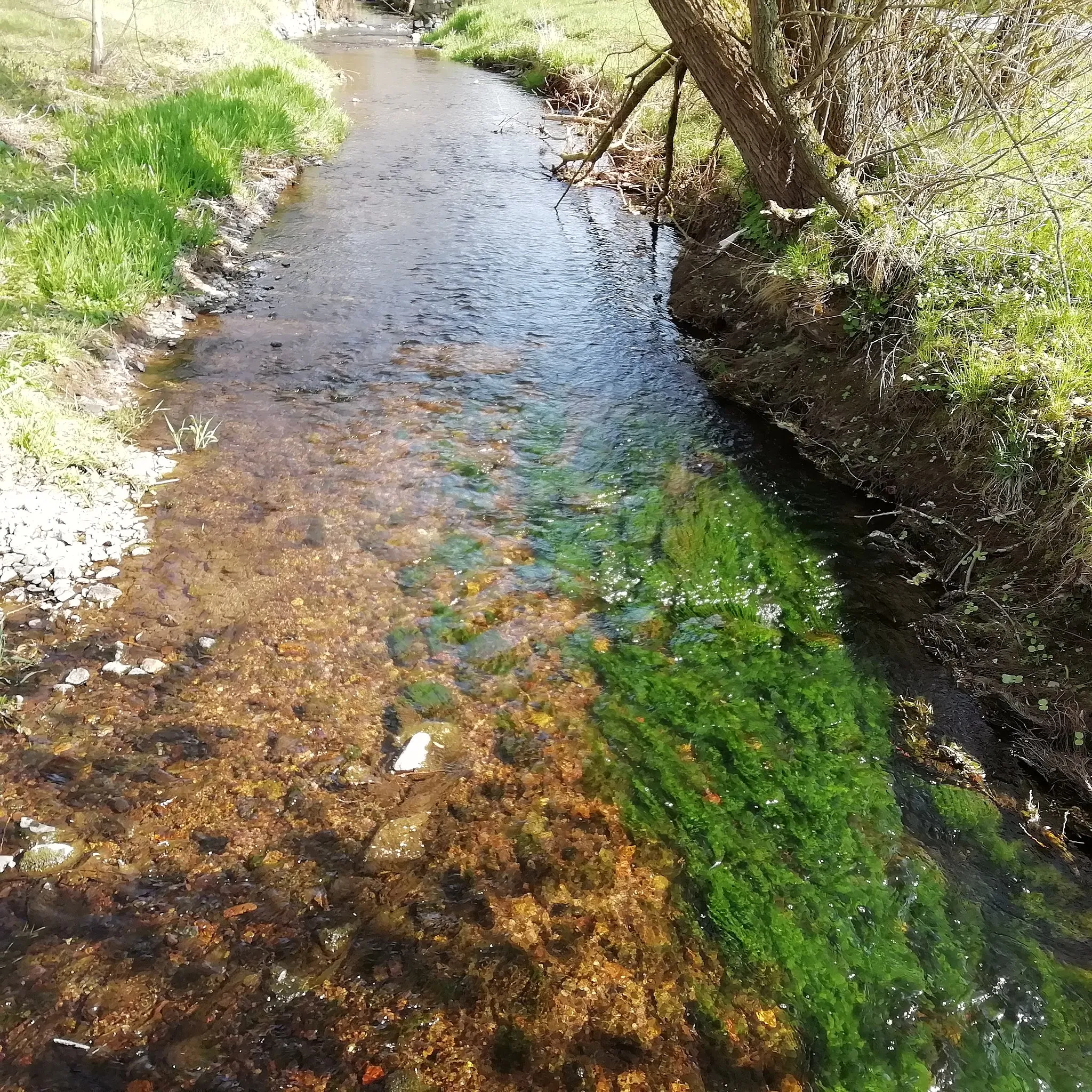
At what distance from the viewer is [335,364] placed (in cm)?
604

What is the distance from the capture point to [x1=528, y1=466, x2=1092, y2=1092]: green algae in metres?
2.33

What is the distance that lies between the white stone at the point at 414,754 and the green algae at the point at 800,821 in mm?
710

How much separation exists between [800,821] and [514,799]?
116 centimetres

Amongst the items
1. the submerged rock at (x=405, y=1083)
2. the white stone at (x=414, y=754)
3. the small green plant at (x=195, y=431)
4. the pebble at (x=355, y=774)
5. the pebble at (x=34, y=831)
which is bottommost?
the pebble at (x=34, y=831)

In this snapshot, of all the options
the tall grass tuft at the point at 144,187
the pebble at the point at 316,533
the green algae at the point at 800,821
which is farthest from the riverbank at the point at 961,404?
the tall grass tuft at the point at 144,187

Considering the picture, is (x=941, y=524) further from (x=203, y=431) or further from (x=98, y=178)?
(x=98, y=178)

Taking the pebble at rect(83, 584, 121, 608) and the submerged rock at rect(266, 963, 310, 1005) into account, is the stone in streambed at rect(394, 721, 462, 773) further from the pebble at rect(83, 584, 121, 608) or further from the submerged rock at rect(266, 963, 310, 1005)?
the pebble at rect(83, 584, 121, 608)

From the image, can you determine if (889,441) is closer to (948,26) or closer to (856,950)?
(948,26)

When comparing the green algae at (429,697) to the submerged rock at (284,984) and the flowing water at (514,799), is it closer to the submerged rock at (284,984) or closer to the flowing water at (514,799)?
the flowing water at (514,799)

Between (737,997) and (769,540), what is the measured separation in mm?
2709

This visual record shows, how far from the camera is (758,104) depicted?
591cm

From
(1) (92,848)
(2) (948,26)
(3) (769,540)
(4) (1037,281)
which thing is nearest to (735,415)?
(3) (769,540)

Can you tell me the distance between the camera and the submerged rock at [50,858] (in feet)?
8.06

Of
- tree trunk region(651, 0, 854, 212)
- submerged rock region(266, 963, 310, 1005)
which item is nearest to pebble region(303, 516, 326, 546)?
submerged rock region(266, 963, 310, 1005)
